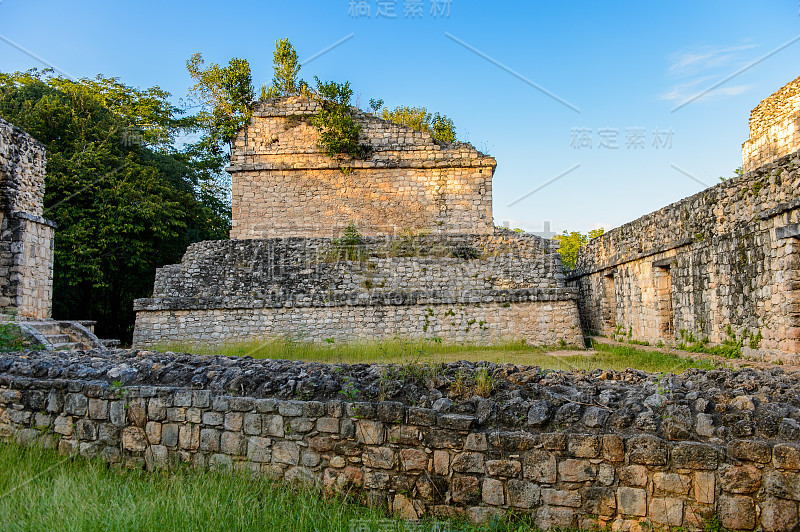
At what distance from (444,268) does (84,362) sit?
391 inches

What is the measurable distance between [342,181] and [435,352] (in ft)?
31.0

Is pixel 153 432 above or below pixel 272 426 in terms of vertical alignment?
below

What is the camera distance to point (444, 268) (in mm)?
14367

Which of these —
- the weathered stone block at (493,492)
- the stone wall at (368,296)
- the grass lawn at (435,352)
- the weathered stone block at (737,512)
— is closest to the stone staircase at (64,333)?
the grass lawn at (435,352)

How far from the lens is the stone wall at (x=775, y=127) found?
46.8 ft

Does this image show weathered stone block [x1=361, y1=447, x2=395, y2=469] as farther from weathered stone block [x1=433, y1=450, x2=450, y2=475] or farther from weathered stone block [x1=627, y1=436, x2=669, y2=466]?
weathered stone block [x1=627, y1=436, x2=669, y2=466]

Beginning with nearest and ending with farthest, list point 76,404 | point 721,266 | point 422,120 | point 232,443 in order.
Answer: point 232,443 → point 76,404 → point 721,266 → point 422,120

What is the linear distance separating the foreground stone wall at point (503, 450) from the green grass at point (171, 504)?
136 millimetres

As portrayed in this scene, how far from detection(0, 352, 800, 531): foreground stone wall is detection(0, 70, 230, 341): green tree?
15.4 meters

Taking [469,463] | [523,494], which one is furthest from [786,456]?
[469,463]

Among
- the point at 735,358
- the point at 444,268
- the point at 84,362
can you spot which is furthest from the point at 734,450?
the point at 444,268

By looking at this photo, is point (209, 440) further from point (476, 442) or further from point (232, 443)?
point (476, 442)

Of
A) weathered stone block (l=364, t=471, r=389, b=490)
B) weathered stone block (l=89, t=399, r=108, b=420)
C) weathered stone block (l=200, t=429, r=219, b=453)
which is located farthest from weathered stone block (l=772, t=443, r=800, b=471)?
weathered stone block (l=89, t=399, r=108, b=420)

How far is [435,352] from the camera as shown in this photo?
472 inches
